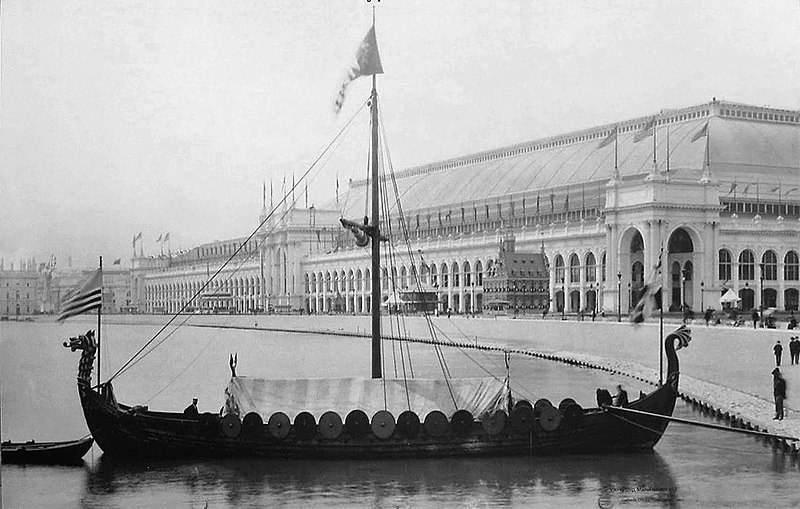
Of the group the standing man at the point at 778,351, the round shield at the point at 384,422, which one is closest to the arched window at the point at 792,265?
the standing man at the point at 778,351

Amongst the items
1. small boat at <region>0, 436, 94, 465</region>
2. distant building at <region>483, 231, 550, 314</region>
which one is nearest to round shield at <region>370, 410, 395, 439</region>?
small boat at <region>0, 436, 94, 465</region>

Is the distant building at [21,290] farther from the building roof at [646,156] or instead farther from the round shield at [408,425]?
the round shield at [408,425]

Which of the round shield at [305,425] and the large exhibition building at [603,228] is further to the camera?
the large exhibition building at [603,228]

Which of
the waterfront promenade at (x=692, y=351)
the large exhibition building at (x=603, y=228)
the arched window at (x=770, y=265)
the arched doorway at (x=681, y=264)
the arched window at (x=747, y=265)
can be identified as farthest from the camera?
the arched doorway at (x=681, y=264)

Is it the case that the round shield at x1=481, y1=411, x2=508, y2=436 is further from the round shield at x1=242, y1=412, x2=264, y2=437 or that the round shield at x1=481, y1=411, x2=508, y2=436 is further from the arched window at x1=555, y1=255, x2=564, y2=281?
the arched window at x1=555, y1=255, x2=564, y2=281

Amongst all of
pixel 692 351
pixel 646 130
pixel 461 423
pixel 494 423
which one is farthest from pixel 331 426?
pixel 646 130

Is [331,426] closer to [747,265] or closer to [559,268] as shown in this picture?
[747,265]

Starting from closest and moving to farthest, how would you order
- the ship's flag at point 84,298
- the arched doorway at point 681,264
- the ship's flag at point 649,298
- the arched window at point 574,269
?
the ship's flag at point 84,298 < the ship's flag at point 649,298 < the arched doorway at point 681,264 < the arched window at point 574,269
